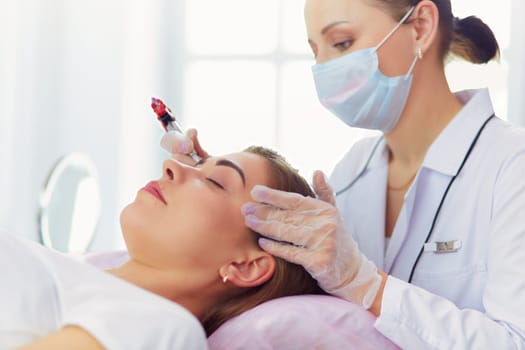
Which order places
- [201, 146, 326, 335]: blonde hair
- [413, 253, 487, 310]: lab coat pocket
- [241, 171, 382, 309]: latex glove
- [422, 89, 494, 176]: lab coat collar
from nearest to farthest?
[241, 171, 382, 309]: latex glove < [201, 146, 326, 335]: blonde hair < [413, 253, 487, 310]: lab coat pocket < [422, 89, 494, 176]: lab coat collar

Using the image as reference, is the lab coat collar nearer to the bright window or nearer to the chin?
the chin

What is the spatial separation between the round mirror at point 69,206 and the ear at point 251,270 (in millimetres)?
955

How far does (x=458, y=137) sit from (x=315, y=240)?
0.55m

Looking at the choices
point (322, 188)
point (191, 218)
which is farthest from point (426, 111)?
point (191, 218)

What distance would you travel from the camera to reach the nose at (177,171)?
143cm

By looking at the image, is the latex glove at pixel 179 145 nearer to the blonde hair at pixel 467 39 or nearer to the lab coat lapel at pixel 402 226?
the lab coat lapel at pixel 402 226

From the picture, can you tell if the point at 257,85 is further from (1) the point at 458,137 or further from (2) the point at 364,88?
(1) the point at 458,137

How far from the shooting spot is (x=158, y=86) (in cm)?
Result: 304

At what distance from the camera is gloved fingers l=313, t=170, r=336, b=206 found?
1410mm

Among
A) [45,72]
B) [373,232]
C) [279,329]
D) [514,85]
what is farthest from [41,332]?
[514,85]

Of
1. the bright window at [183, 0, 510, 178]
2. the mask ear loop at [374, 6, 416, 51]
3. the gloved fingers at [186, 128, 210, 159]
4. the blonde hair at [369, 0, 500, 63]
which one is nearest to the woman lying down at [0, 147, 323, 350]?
the gloved fingers at [186, 128, 210, 159]

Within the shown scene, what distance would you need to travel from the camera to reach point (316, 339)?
1.21 metres

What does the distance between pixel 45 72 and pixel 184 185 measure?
1.73m

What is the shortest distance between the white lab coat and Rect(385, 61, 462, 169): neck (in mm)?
45
